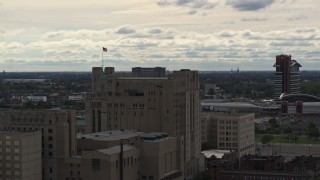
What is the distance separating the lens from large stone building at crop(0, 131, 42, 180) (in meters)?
94.4

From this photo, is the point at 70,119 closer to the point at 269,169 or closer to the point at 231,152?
the point at 269,169

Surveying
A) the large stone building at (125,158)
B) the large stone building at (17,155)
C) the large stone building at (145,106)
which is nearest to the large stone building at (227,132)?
the large stone building at (145,106)

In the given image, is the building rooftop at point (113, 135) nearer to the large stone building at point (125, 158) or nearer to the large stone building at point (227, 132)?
the large stone building at point (125, 158)

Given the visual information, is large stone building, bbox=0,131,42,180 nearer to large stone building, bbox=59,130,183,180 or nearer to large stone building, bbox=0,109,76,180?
large stone building, bbox=0,109,76,180

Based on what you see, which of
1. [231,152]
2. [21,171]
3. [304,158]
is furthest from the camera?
[231,152]

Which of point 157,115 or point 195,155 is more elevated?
point 157,115

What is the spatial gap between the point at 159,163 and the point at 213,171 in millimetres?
20507

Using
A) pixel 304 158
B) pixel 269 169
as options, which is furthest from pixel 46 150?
pixel 304 158

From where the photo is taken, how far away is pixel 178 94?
437 feet

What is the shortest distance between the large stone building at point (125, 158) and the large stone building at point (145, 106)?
556 centimetres

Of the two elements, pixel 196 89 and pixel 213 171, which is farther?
pixel 196 89

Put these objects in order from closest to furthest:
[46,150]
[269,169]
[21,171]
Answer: [21,171] < [46,150] < [269,169]

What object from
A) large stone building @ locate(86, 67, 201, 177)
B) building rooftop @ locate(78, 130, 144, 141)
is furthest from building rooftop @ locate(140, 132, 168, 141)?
large stone building @ locate(86, 67, 201, 177)

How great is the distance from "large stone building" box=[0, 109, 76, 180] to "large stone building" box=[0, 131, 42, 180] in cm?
464
